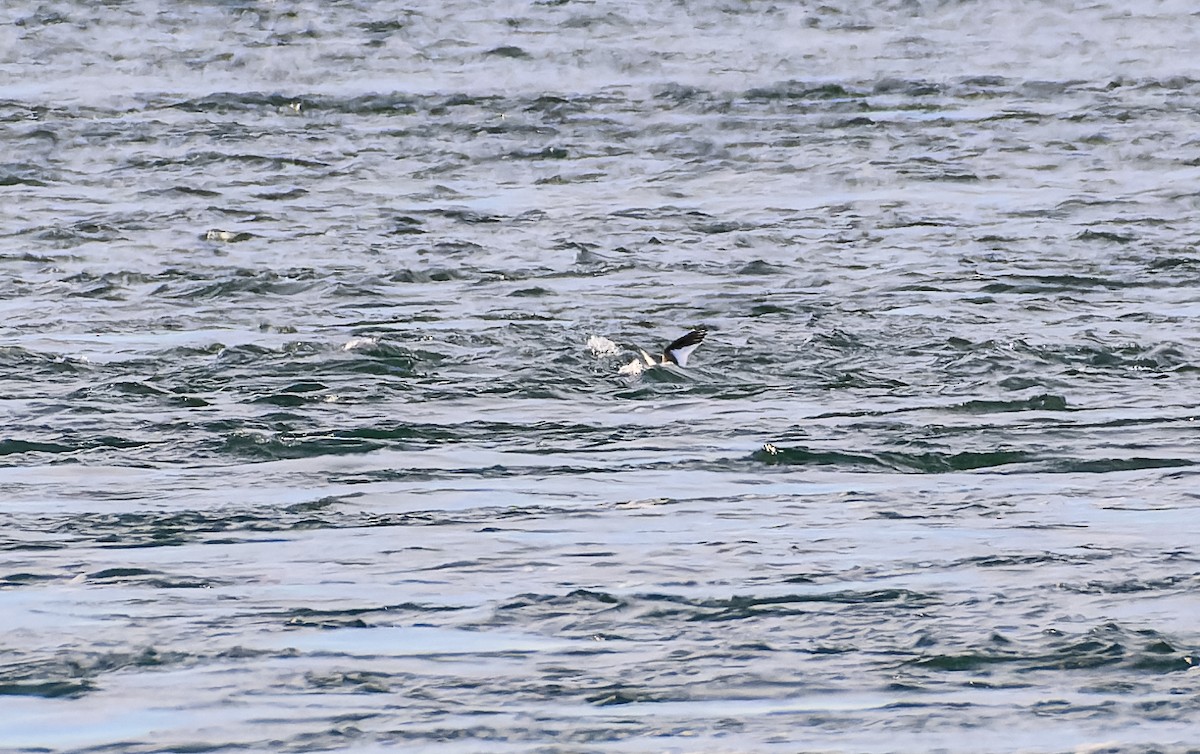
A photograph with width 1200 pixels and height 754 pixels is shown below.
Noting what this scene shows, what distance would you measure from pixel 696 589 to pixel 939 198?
7493mm

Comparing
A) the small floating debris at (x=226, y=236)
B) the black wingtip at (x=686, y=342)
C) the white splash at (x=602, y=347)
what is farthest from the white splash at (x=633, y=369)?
the small floating debris at (x=226, y=236)

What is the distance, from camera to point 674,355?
364 inches

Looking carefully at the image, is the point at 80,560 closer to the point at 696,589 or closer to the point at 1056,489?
the point at 696,589

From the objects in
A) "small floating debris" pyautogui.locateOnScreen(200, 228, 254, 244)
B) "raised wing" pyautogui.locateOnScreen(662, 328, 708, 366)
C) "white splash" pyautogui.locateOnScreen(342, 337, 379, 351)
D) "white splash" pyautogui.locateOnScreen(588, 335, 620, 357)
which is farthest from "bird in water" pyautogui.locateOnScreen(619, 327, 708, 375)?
"small floating debris" pyautogui.locateOnScreen(200, 228, 254, 244)

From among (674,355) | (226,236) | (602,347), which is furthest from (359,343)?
(226,236)

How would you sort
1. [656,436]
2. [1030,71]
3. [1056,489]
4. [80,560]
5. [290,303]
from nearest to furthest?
[80,560] → [1056,489] → [656,436] → [290,303] → [1030,71]

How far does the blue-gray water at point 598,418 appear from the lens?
18.8 ft

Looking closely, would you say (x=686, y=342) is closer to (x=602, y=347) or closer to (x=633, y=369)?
(x=633, y=369)

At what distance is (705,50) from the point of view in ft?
65.7

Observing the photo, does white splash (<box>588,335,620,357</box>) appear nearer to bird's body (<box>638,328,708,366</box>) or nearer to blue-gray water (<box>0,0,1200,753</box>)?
blue-gray water (<box>0,0,1200,753</box>)

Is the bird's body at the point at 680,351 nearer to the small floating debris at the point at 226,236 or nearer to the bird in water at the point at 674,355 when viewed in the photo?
the bird in water at the point at 674,355

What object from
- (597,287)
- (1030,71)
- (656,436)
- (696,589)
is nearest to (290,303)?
(597,287)

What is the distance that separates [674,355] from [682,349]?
0.17ft

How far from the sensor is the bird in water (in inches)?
364
